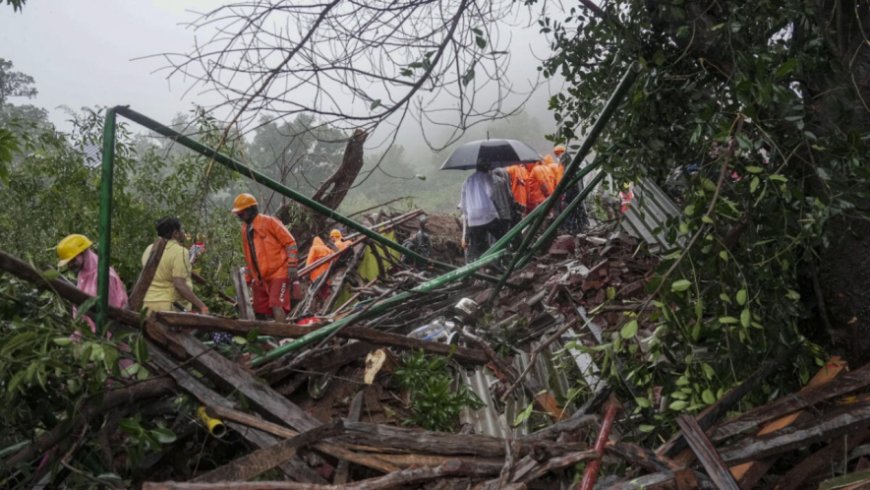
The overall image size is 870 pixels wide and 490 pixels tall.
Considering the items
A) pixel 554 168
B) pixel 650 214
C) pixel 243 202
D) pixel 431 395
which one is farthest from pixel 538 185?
pixel 431 395

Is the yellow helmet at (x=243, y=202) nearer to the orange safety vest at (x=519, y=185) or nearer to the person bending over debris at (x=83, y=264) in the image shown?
the person bending over debris at (x=83, y=264)

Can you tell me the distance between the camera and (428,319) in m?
5.22

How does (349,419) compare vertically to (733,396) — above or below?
below

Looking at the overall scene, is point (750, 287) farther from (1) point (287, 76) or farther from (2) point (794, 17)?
(1) point (287, 76)

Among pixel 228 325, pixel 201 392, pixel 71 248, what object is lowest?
pixel 201 392

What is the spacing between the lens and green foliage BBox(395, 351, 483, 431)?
3.73m

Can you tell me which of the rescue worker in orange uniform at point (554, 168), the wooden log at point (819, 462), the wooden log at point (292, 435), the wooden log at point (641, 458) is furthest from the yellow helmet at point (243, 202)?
the rescue worker in orange uniform at point (554, 168)

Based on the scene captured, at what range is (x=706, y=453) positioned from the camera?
2.53 m

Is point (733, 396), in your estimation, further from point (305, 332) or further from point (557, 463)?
point (305, 332)

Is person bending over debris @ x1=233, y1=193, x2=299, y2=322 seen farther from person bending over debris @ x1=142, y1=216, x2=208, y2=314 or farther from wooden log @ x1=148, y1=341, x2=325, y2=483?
wooden log @ x1=148, y1=341, x2=325, y2=483

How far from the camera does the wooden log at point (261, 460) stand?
249 centimetres

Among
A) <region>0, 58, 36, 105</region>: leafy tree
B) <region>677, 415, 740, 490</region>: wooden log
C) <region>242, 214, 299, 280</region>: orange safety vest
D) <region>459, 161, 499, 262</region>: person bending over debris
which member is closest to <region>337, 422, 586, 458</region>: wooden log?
<region>677, 415, 740, 490</region>: wooden log

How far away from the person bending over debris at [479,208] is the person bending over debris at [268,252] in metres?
3.14

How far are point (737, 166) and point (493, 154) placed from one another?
7056 mm
